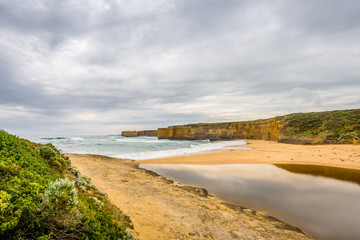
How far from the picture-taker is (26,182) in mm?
2453

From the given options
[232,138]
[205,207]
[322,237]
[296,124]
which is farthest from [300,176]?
[232,138]

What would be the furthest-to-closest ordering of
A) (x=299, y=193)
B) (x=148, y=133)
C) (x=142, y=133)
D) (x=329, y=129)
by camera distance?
(x=142, y=133), (x=148, y=133), (x=329, y=129), (x=299, y=193)

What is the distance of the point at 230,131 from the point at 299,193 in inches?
2268

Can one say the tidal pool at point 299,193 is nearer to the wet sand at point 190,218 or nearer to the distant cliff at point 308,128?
the wet sand at point 190,218

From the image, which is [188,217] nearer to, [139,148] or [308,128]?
[139,148]

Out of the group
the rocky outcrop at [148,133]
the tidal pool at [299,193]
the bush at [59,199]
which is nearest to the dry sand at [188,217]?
the tidal pool at [299,193]

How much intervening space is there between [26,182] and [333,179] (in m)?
12.0

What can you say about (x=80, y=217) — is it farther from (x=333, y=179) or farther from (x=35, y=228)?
(x=333, y=179)

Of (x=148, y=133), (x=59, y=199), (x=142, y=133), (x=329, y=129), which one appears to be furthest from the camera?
(x=142, y=133)

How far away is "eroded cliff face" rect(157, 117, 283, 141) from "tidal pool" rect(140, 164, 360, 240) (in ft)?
92.1

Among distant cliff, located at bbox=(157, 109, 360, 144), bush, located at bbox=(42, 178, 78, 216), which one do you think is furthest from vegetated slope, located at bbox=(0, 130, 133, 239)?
distant cliff, located at bbox=(157, 109, 360, 144)

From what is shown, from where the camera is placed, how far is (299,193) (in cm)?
699

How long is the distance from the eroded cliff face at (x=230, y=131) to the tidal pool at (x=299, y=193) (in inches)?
1106

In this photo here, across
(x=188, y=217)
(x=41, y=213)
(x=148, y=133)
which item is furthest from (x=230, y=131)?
(x=148, y=133)
